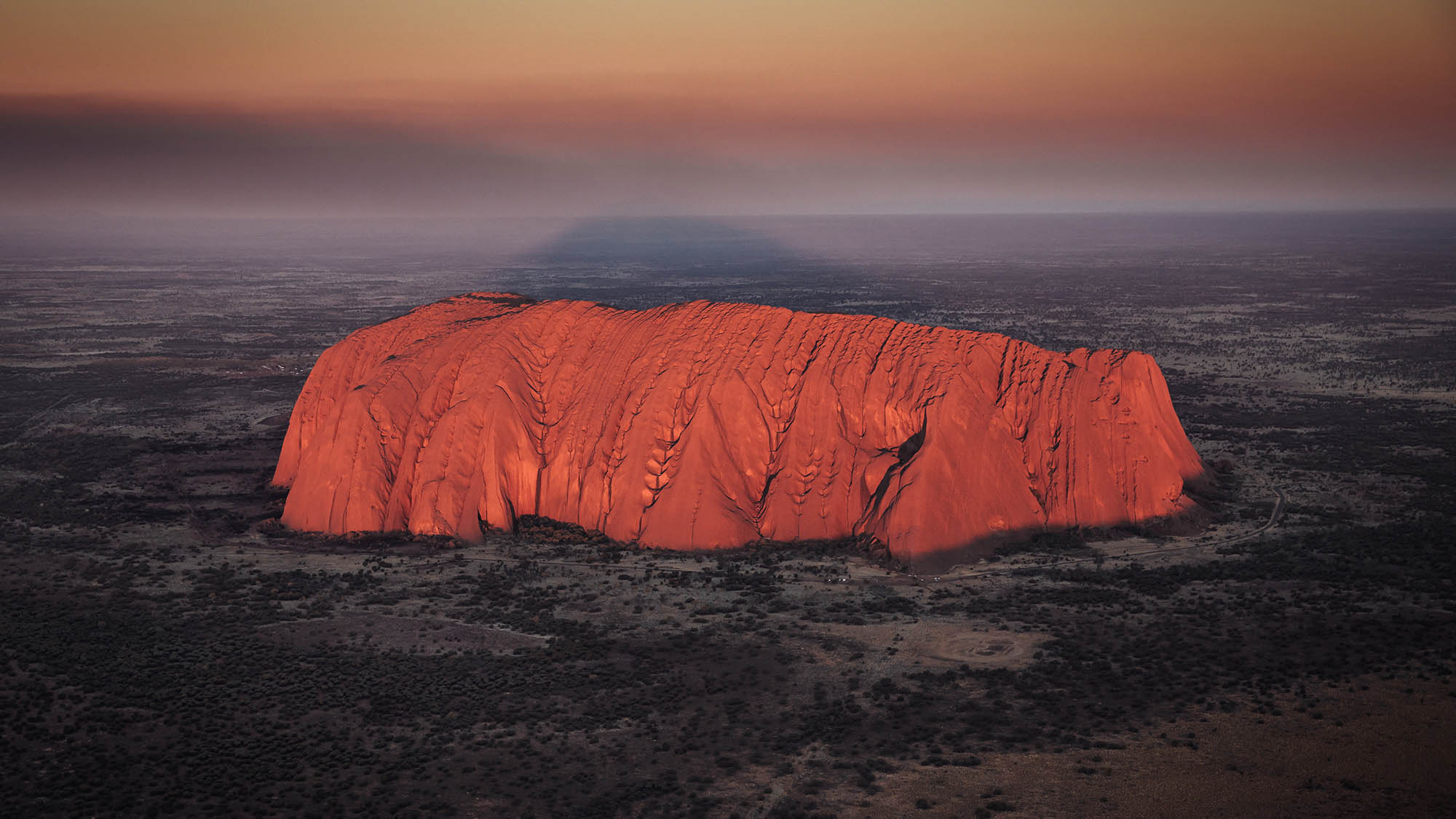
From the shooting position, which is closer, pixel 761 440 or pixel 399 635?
pixel 399 635

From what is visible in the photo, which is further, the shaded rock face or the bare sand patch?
the shaded rock face

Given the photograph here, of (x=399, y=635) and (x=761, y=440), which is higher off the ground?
(x=761, y=440)

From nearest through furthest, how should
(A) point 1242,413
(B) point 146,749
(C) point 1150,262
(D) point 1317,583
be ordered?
(B) point 146,749 → (D) point 1317,583 → (A) point 1242,413 → (C) point 1150,262

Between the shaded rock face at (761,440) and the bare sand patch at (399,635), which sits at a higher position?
the shaded rock face at (761,440)

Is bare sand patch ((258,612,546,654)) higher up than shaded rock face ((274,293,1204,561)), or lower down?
lower down

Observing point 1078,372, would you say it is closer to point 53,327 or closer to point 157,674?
point 157,674

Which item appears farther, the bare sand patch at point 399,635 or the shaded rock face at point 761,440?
the shaded rock face at point 761,440

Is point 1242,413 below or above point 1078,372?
below

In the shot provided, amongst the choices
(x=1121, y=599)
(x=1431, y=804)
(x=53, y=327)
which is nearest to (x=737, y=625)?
(x=1121, y=599)
